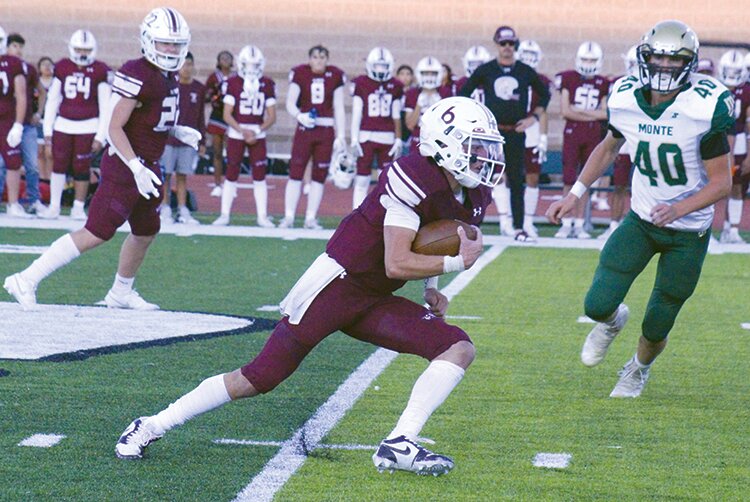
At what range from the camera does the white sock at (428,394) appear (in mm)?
4098

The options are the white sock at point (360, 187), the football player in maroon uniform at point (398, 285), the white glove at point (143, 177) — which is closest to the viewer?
the football player in maroon uniform at point (398, 285)

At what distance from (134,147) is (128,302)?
36.4 inches

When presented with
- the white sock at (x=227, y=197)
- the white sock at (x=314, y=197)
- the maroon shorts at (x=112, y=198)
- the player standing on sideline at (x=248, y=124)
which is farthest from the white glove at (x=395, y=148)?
the maroon shorts at (x=112, y=198)

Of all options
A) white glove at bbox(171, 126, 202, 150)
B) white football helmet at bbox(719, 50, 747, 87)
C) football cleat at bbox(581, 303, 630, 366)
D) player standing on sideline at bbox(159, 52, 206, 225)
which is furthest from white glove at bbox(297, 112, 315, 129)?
football cleat at bbox(581, 303, 630, 366)

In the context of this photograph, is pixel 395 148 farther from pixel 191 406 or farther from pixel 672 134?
pixel 191 406

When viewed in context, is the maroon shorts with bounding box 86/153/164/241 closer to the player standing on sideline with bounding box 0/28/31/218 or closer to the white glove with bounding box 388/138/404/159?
the player standing on sideline with bounding box 0/28/31/218

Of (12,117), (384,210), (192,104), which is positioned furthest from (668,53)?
(12,117)

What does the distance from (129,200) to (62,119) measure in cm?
581

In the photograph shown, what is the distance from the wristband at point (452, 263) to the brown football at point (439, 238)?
0.09 metres

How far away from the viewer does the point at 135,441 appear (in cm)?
415

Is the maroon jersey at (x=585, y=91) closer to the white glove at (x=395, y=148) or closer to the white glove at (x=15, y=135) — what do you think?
the white glove at (x=395, y=148)

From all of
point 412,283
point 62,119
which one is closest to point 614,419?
point 412,283

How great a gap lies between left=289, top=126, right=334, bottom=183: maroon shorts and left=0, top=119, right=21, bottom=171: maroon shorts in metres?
2.64

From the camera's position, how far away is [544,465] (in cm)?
426
